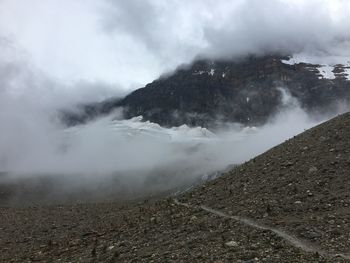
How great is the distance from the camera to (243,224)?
98.0 feet

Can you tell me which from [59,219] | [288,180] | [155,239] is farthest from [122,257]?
[59,219]

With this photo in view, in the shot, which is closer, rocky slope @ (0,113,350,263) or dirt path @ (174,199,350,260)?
dirt path @ (174,199,350,260)

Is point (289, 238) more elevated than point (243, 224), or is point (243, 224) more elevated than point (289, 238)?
point (243, 224)

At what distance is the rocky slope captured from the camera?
2512 centimetres

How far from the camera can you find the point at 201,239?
2820 cm

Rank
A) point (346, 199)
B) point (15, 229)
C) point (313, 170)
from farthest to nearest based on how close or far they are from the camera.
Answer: point (15, 229), point (313, 170), point (346, 199)

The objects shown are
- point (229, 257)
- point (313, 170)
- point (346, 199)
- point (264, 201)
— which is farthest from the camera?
point (313, 170)

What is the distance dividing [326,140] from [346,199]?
13505 millimetres

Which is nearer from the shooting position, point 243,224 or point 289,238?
point 289,238

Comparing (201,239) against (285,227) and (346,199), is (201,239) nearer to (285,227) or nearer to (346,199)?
(285,227)

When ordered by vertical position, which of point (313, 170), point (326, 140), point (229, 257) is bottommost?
point (229, 257)

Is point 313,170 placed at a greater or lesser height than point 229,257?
greater

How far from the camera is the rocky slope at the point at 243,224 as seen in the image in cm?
2512

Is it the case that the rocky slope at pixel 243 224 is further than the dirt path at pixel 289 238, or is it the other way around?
the rocky slope at pixel 243 224
